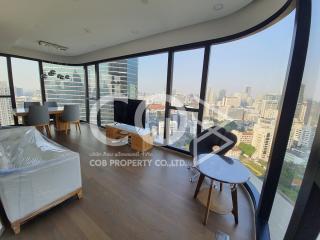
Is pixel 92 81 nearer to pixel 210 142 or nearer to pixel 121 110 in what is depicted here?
pixel 121 110

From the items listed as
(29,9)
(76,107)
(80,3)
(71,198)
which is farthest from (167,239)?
(76,107)

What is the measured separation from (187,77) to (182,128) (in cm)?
114

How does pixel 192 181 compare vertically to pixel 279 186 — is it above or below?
below

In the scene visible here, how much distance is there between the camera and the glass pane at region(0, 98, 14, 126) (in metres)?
4.79

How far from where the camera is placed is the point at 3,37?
Answer: 3.42 metres

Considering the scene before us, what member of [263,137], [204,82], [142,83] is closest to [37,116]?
[142,83]

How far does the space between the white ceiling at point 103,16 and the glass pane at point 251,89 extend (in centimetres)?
64

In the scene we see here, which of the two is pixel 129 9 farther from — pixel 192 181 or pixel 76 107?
pixel 76 107

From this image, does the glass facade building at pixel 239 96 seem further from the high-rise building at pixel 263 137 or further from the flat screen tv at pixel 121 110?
the flat screen tv at pixel 121 110

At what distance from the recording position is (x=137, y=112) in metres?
3.62

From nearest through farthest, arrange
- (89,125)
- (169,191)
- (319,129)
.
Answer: (319,129) < (169,191) < (89,125)

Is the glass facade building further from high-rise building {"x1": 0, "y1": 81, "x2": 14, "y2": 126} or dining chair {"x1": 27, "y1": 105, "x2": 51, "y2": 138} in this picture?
dining chair {"x1": 27, "y1": 105, "x2": 51, "y2": 138}

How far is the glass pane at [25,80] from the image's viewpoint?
16.2 ft

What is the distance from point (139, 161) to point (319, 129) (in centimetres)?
293
